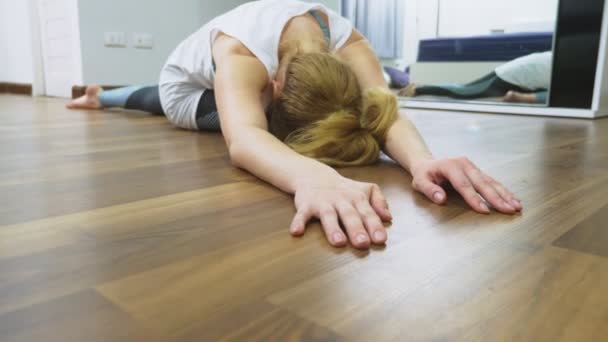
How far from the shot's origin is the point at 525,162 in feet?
4.15

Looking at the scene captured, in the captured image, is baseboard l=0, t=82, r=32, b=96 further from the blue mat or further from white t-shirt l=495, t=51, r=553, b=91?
white t-shirt l=495, t=51, r=553, b=91

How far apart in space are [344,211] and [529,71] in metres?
2.58

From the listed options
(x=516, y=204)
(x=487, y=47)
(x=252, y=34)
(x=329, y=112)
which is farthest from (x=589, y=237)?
(x=487, y=47)

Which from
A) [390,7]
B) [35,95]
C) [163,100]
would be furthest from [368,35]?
[35,95]

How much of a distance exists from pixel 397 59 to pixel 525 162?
215 cm

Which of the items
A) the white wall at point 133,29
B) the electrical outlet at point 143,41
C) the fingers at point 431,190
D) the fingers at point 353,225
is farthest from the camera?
the electrical outlet at point 143,41

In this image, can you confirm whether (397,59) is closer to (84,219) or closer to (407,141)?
(407,141)

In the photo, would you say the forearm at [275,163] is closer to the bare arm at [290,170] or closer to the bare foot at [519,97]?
the bare arm at [290,170]

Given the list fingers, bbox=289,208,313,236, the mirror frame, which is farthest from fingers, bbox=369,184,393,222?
the mirror frame

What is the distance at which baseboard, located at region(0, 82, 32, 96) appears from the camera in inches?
172

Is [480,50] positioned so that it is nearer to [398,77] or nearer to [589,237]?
[398,77]

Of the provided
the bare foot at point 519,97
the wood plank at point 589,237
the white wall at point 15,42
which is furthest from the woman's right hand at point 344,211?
the white wall at point 15,42

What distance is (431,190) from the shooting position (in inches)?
34.4

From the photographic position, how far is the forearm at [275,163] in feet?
2.73
